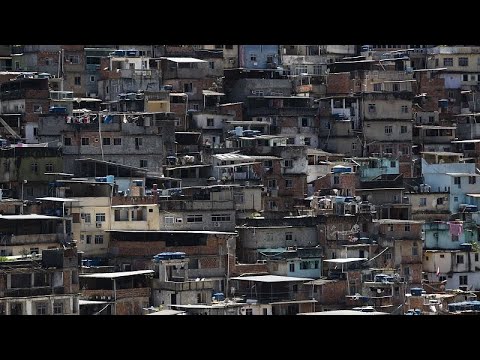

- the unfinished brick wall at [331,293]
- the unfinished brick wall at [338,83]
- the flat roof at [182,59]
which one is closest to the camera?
the unfinished brick wall at [331,293]

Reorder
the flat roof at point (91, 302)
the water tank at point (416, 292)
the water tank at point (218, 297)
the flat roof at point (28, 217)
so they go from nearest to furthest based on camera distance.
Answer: the flat roof at point (91, 302) < the water tank at point (218, 297) < the flat roof at point (28, 217) < the water tank at point (416, 292)

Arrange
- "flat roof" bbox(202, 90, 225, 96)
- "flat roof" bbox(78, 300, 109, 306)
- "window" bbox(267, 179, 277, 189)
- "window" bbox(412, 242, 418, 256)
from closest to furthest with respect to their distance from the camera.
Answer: "flat roof" bbox(78, 300, 109, 306), "window" bbox(412, 242, 418, 256), "window" bbox(267, 179, 277, 189), "flat roof" bbox(202, 90, 225, 96)

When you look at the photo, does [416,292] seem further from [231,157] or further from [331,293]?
[231,157]

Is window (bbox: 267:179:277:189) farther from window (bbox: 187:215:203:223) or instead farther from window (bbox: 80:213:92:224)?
window (bbox: 80:213:92:224)

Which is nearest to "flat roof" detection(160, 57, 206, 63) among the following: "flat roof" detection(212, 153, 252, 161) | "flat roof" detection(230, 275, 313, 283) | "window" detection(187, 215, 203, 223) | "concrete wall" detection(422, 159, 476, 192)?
"flat roof" detection(212, 153, 252, 161)

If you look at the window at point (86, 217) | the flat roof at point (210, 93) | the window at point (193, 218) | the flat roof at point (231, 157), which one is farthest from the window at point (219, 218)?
the flat roof at point (210, 93)

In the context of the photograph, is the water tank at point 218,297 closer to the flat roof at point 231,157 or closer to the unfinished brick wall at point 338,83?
the flat roof at point 231,157

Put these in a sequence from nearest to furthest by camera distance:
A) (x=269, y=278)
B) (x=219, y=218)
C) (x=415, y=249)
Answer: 1. (x=269, y=278)
2. (x=219, y=218)
3. (x=415, y=249)

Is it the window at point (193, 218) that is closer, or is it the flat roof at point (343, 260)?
the flat roof at point (343, 260)

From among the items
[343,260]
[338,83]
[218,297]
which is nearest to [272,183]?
[343,260]

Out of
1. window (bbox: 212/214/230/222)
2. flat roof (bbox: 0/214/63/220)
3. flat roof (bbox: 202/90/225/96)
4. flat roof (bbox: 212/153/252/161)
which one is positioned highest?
flat roof (bbox: 202/90/225/96)

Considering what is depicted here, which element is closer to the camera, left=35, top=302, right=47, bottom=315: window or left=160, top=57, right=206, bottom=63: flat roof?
left=35, top=302, right=47, bottom=315: window
